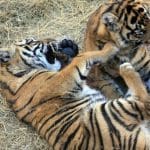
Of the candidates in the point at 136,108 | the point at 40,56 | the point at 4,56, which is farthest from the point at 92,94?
the point at 4,56

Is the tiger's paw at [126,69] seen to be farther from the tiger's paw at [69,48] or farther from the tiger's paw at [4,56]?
the tiger's paw at [4,56]

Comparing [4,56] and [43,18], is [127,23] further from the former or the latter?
[43,18]

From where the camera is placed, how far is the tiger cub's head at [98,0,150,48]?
4625 millimetres

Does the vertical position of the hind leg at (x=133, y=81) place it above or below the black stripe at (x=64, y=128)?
above

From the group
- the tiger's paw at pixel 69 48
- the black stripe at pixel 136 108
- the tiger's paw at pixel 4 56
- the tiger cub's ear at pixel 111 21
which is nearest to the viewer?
the black stripe at pixel 136 108

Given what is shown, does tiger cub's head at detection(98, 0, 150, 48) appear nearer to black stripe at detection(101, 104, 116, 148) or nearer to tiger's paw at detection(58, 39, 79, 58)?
tiger's paw at detection(58, 39, 79, 58)

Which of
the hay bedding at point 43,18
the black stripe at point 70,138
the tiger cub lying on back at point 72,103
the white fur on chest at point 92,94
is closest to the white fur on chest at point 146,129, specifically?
the tiger cub lying on back at point 72,103

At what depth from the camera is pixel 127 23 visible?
15.3ft

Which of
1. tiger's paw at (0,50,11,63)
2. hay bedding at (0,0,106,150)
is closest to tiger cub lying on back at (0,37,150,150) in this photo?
tiger's paw at (0,50,11,63)

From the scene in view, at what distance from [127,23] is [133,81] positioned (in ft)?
1.63

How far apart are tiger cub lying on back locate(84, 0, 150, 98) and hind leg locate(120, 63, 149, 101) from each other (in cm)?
12

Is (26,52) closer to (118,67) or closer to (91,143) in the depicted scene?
(118,67)

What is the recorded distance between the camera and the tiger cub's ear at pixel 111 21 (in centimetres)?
462

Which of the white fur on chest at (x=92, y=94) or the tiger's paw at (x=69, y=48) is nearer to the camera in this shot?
the white fur on chest at (x=92, y=94)
